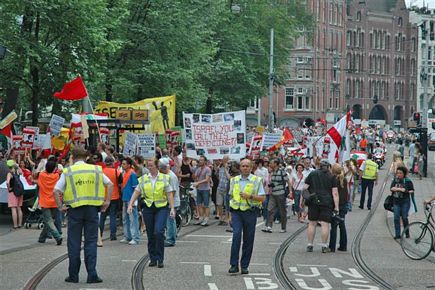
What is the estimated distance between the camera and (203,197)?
26.5 meters

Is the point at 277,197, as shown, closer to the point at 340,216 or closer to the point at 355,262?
the point at 340,216

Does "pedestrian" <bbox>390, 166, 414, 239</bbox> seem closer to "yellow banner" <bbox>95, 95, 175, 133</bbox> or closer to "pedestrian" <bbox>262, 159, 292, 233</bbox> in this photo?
"pedestrian" <bbox>262, 159, 292, 233</bbox>

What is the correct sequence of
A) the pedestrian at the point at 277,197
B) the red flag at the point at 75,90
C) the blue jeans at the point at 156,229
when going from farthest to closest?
the red flag at the point at 75,90
the pedestrian at the point at 277,197
the blue jeans at the point at 156,229

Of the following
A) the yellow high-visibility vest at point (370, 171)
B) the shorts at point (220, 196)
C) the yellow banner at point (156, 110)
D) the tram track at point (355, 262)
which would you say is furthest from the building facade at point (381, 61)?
the tram track at point (355, 262)

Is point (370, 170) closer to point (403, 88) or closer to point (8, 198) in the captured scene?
point (8, 198)

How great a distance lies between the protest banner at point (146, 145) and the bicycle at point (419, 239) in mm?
10876

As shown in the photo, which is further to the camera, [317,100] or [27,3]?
[317,100]

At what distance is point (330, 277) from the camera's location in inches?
631

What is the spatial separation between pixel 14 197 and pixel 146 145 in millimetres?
5718

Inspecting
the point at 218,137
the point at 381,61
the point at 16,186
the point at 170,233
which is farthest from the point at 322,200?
the point at 381,61

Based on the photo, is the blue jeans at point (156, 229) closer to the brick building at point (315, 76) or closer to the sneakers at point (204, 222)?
the sneakers at point (204, 222)

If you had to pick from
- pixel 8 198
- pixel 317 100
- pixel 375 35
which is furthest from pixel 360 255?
pixel 375 35

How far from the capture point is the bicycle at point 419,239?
61.4 ft

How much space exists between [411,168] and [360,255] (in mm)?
35724
